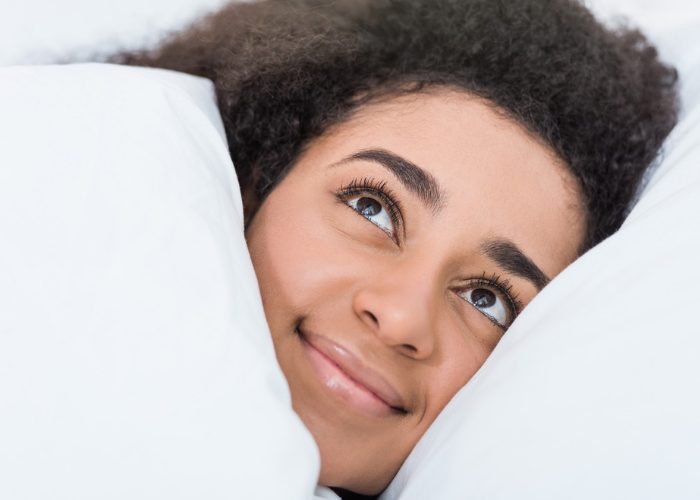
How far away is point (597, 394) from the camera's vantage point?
1.86ft

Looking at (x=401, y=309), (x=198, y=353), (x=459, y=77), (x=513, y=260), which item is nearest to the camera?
(x=198, y=353)

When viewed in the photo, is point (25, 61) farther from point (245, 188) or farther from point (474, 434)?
point (474, 434)

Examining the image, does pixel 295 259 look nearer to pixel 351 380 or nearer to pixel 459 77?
pixel 351 380

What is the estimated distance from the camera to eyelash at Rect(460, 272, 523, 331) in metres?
0.85

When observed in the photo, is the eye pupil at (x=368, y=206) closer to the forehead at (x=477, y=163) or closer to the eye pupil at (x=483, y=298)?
the forehead at (x=477, y=163)

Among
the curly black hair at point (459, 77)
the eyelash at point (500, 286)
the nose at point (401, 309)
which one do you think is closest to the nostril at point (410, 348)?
the nose at point (401, 309)

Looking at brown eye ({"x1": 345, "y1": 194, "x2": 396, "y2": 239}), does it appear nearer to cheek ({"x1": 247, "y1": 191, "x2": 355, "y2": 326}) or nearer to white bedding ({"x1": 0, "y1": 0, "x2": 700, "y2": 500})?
cheek ({"x1": 247, "y1": 191, "x2": 355, "y2": 326})

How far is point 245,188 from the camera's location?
1.03m

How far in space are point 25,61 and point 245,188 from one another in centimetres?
59

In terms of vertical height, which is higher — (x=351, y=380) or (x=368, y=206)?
(x=368, y=206)

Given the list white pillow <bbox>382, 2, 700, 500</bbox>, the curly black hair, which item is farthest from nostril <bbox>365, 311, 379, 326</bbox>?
the curly black hair

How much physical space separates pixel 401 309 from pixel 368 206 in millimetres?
183

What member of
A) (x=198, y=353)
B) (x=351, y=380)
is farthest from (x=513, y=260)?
(x=198, y=353)

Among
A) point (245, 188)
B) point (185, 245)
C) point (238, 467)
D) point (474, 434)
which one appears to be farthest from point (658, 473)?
point (245, 188)
